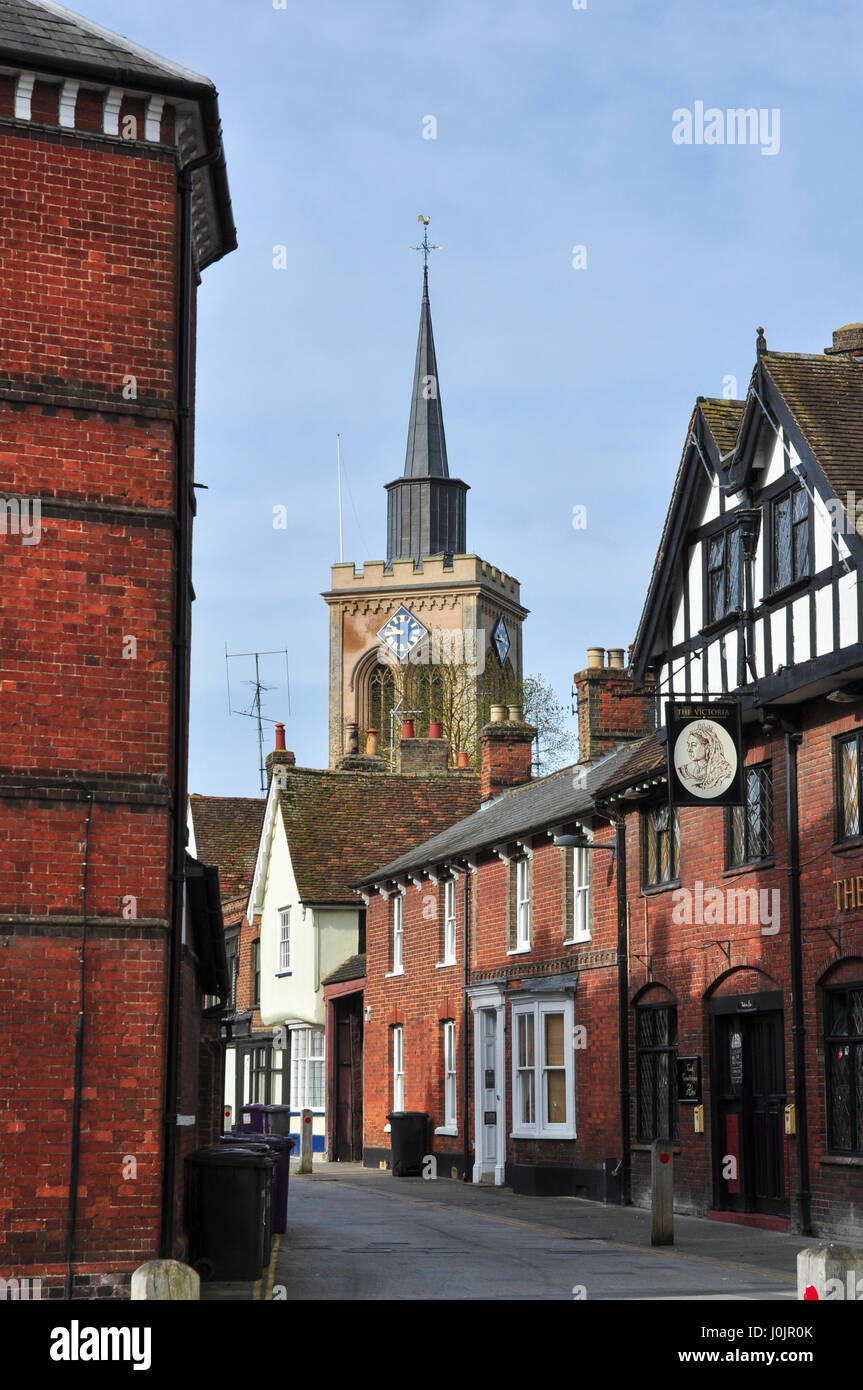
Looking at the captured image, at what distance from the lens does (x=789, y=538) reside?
20594 millimetres

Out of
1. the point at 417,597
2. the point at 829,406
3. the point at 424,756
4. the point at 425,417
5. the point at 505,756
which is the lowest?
the point at 505,756

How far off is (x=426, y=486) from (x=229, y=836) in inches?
1842

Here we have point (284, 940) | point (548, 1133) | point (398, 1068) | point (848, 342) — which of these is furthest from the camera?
point (284, 940)

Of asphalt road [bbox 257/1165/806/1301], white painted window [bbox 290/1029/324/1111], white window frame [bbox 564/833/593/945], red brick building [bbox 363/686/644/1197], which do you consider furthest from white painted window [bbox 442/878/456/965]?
white painted window [bbox 290/1029/324/1111]

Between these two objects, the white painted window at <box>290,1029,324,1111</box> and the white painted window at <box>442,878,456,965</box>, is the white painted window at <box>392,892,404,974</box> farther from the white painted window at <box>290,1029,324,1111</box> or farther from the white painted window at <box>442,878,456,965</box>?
the white painted window at <box>290,1029,324,1111</box>

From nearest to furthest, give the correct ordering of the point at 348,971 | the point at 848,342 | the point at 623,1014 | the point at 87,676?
the point at 87,676, the point at 848,342, the point at 623,1014, the point at 348,971

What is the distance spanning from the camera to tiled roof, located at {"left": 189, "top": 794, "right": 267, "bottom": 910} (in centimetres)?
5219

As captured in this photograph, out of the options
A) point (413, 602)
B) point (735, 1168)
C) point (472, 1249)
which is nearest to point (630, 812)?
point (735, 1168)

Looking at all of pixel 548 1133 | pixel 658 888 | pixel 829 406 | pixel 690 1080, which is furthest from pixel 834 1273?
pixel 548 1133

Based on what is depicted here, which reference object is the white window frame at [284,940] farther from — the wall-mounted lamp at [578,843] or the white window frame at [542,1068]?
the wall-mounted lamp at [578,843]

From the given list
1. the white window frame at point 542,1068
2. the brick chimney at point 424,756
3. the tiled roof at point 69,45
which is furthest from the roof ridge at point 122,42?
the brick chimney at point 424,756

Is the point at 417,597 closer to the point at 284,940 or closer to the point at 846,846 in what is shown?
the point at 284,940

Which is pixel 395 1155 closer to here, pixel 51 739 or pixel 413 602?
pixel 51 739
